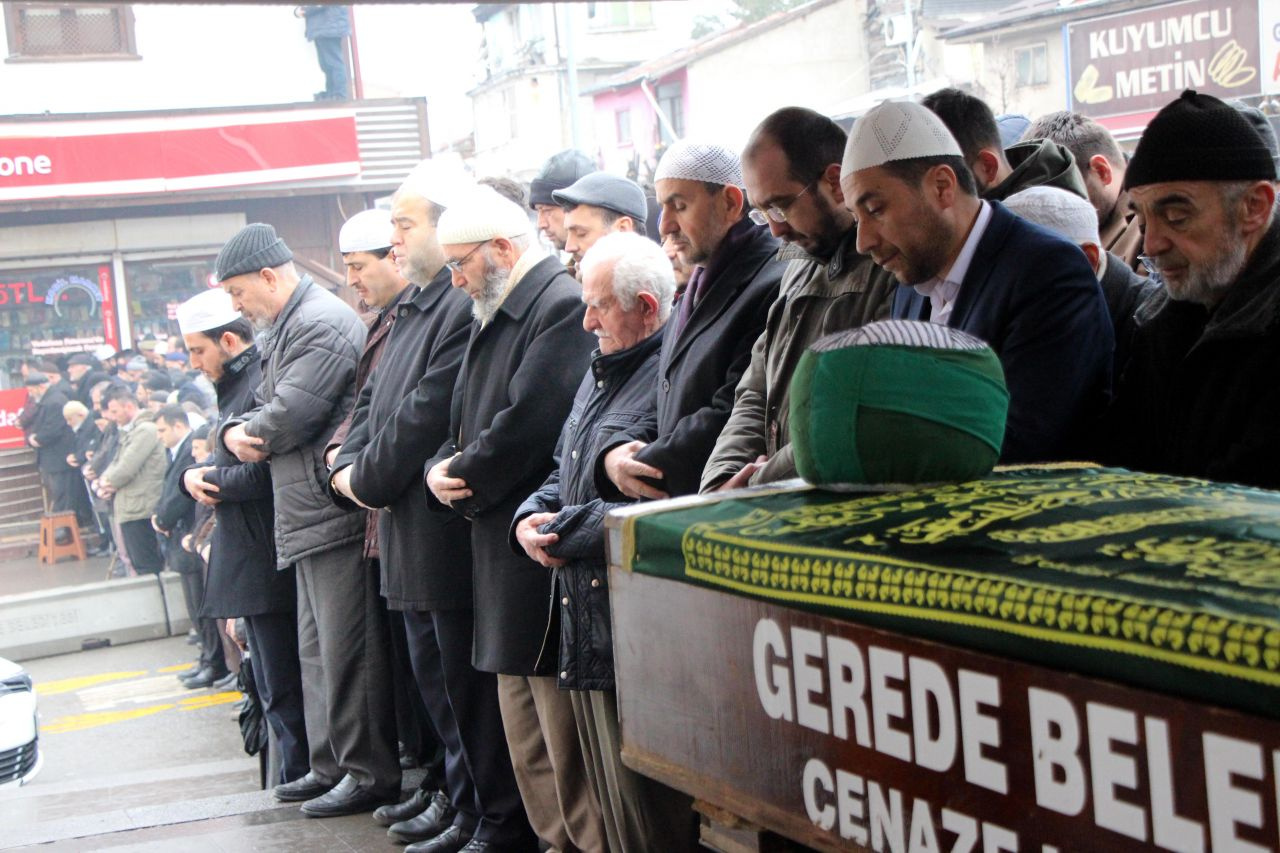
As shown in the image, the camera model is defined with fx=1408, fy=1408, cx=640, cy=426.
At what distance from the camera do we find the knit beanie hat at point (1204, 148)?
2307mm

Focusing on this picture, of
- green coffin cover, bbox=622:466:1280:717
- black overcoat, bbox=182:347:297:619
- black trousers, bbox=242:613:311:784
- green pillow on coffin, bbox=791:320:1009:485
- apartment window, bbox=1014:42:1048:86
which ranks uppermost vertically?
apartment window, bbox=1014:42:1048:86

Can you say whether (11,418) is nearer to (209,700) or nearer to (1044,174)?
(209,700)

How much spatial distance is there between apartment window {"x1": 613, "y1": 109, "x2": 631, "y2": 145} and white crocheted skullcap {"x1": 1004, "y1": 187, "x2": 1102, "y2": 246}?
115 ft

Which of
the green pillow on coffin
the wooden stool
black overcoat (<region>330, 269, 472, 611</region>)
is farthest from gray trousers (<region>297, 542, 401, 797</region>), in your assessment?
the wooden stool

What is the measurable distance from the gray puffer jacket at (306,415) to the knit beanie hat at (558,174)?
0.94 m

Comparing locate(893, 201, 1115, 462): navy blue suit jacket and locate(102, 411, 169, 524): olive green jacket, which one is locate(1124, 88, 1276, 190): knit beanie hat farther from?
locate(102, 411, 169, 524): olive green jacket

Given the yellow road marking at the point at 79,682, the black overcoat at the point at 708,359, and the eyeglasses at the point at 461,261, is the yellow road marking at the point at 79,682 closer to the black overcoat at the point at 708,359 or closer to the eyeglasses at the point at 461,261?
the eyeglasses at the point at 461,261

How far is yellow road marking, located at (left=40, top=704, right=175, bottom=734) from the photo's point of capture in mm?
8805

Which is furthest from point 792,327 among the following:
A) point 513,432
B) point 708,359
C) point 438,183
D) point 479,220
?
point 438,183

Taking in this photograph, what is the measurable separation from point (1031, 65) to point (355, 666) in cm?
1840

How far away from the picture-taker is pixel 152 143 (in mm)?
19734

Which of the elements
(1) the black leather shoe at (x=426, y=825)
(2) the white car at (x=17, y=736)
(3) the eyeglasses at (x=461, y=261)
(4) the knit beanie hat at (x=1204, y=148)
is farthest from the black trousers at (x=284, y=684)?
(4) the knit beanie hat at (x=1204, y=148)

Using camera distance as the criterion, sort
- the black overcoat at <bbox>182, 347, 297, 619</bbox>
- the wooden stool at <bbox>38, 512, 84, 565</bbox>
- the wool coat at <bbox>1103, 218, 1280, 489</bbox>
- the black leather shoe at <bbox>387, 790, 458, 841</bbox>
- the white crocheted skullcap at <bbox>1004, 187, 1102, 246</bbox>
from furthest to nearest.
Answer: the wooden stool at <bbox>38, 512, 84, 565</bbox> < the black overcoat at <bbox>182, 347, 297, 619</bbox> < the black leather shoe at <bbox>387, 790, 458, 841</bbox> < the white crocheted skullcap at <bbox>1004, 187, 1102, 246</bbox> < the wool coat at <bbox>1103, 218, 1280, 489</bbox>

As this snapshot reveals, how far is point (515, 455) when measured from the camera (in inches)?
171
